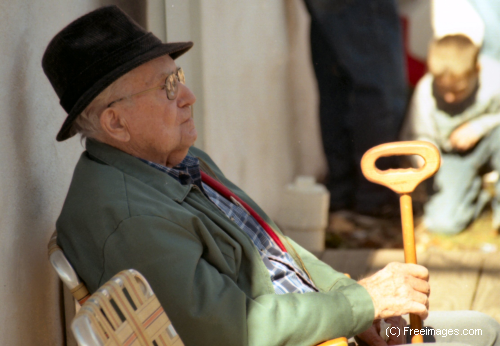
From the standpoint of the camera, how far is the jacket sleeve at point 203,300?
→ 1337 millimetres

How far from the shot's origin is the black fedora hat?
5.13 feet

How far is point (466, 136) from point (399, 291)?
11.5 ft

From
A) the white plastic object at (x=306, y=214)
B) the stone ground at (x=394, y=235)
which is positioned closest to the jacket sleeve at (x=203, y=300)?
the white plastic object at (x=306, y=214)

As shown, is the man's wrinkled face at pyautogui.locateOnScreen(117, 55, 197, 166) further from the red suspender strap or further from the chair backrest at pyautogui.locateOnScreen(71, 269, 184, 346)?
the chair backrest at pyautogui.locateOnScreen(71, 269, 184, 346)

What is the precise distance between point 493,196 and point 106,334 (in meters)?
4.61

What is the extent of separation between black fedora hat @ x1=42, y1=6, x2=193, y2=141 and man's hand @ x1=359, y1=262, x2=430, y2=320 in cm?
91

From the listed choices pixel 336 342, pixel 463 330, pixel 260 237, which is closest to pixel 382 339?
pixel 463 330

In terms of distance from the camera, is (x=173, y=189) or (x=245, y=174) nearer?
(x=173, y=189)

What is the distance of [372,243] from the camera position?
4.88 meters

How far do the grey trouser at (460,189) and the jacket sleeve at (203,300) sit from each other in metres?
3.65

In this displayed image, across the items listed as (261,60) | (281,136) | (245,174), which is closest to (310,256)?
(245,174)

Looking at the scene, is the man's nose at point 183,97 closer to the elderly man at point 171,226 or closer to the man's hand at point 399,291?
the elderly man at point 171,226

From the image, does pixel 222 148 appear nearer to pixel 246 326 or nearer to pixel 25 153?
pixel 25 153

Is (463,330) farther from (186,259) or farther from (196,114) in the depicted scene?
(196,114)
